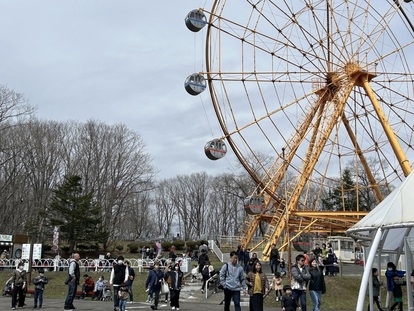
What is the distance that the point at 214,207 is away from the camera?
9175 cm

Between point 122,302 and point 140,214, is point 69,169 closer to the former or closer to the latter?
point 140,214

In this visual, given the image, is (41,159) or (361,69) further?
(41,159)

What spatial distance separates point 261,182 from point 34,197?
35.7m

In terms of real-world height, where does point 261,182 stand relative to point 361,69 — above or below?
below

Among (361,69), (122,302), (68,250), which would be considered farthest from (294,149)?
(68,250)

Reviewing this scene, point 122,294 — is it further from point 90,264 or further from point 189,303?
point 90,264

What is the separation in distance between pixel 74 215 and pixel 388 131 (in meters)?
28.9

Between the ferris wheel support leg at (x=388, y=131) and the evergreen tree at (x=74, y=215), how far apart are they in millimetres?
27651

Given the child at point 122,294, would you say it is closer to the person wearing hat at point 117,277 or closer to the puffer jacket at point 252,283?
the person wearing hat at point 117,277

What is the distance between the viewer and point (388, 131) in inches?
1202

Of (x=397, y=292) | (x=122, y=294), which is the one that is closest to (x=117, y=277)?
(x=122, y=294)

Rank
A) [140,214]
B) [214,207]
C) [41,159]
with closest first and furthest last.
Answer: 1. [41,159]
2. [140,214]
3. [214,207]

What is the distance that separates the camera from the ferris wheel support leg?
1158 inches

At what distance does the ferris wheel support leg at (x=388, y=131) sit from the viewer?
29422 millimetres
